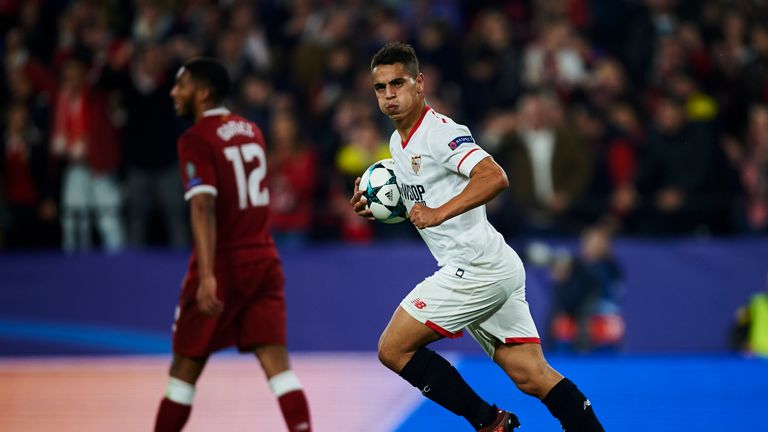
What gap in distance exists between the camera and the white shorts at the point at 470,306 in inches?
219

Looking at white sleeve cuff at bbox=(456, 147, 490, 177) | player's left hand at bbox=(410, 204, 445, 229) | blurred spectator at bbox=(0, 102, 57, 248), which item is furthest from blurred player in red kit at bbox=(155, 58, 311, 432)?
blurred spectator at bbox=(0, 102, 57, 248)

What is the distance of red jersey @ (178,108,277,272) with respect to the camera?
608cm

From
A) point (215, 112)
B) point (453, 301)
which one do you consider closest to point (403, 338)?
point (453, 301)

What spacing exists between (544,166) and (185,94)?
645cm

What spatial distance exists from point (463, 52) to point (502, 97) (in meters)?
1.03

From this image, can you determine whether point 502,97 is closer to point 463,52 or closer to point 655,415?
point 463,52

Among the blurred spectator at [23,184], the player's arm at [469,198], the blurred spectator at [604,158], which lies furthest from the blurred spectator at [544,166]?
the player's arm at [469,198]

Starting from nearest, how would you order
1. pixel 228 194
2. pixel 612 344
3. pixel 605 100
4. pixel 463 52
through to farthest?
pixel 228 194
pixel 612 344
pixel 605 100
pixel 463 52

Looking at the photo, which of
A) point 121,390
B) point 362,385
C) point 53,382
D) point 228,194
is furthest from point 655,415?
point 53,382

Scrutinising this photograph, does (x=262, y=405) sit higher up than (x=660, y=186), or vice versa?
(x=660, y=186)

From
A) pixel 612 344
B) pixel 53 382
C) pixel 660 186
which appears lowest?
pixel 53 382

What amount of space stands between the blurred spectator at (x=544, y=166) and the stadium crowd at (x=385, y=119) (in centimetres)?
2

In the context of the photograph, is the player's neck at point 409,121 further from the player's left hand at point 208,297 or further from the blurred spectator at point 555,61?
the blurred spectator at point 555,61

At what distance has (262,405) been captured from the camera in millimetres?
8492
